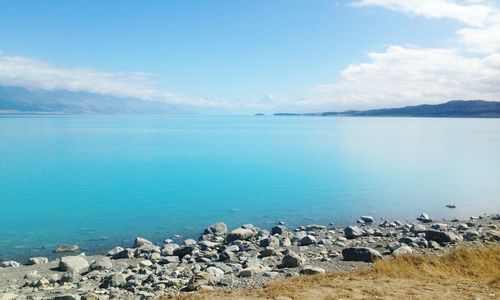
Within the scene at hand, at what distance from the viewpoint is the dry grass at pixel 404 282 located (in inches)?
489

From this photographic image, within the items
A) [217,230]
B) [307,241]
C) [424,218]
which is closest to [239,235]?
[217,230]

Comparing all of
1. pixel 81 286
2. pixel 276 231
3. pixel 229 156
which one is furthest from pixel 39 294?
pixel 229 156

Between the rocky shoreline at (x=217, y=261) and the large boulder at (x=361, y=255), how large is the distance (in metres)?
0.04

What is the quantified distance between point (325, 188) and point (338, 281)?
97.8ft

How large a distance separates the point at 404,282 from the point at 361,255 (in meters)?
4.17

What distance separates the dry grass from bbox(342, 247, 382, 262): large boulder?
1.25 metres

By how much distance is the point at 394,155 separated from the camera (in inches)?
2923

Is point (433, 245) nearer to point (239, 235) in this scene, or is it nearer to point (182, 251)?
point (239, 235)

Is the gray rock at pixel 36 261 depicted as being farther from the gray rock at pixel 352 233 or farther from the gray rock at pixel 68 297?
the gray rock at pixel 352 233

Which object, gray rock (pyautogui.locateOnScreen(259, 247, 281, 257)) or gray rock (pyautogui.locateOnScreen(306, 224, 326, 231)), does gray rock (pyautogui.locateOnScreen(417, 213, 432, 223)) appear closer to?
gray rock (pyautogui.locateOnScreen(306, 224, 326, 231))

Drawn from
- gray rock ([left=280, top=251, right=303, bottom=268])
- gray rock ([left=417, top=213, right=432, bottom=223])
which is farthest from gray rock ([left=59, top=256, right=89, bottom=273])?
gray rock ([left=417, top=213, right=432, bottom=223])

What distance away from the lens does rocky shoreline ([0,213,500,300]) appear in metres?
14.6

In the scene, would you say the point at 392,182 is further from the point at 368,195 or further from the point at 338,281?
the point at 338,281

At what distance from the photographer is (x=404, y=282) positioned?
13.6 m
